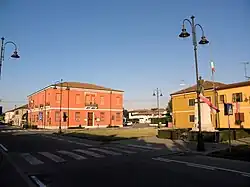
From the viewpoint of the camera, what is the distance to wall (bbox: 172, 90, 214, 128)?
5431 centimetres

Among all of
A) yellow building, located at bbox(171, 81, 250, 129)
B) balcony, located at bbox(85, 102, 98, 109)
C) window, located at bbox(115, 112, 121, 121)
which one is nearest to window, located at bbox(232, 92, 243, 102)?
yellow building, located at bbox(171, 81, 250, 129)

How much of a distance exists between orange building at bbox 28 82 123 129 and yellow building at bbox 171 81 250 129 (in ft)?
67.5

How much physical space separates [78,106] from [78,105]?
0.78 ft

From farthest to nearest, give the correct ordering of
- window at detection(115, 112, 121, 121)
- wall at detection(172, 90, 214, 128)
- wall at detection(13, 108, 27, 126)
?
wall at detection(13, 108, 27, 126), window at detection(115, 112, 121, 121), wall at detection(172, 90, 214, 128)

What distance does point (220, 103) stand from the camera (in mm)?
47688

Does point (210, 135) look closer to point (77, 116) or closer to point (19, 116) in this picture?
point (77, 116)

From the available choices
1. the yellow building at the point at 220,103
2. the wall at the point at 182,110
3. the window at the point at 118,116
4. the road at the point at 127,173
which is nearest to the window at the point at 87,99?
the window at the point at 118,116

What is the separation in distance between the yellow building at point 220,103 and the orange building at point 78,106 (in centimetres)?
2056

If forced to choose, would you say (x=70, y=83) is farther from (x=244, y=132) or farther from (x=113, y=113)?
(x=244, y=132)

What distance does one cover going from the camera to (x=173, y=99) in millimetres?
59250

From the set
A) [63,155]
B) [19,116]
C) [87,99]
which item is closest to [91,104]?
[87,99]

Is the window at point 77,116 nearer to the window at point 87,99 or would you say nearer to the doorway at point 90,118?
the doorway at point 90,118

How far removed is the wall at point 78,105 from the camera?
65.2m

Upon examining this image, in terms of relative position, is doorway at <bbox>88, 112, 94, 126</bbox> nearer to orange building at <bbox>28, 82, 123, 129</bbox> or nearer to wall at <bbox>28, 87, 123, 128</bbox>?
orange building at <bbox>28, 82, 123, 129</bbox>
